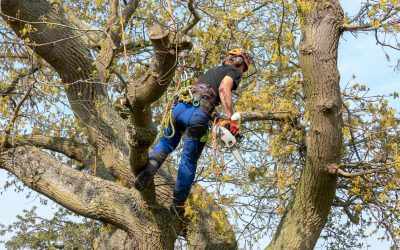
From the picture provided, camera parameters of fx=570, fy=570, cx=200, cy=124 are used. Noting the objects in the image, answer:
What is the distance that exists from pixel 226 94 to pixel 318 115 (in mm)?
889

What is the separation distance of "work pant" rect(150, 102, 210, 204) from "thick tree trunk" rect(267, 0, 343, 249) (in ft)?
3.47

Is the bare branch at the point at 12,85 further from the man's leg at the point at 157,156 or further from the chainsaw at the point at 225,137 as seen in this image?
the chainsaw at the point at 225,137

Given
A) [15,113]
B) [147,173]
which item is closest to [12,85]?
[15,113]

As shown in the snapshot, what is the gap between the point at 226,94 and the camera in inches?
216

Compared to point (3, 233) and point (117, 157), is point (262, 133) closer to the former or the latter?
point (117, 157)

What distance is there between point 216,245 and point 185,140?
5.78 ft

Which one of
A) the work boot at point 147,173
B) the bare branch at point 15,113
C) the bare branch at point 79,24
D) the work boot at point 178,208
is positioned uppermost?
the bare branch at point 79,24

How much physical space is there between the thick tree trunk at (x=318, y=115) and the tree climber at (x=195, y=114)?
2.38 ft

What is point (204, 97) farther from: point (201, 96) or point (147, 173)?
point (147, 173)

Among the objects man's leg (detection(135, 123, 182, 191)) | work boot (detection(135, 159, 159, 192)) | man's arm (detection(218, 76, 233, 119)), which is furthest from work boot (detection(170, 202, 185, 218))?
man's arm (detection(218, 76, 233, 119))

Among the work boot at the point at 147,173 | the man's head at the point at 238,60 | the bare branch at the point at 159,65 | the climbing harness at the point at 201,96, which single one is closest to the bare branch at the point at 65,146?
the work boot at the point at 147,173

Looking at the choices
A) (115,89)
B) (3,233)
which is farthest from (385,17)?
(3,233)

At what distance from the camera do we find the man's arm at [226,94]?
5.40 metres

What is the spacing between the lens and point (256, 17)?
737cm
